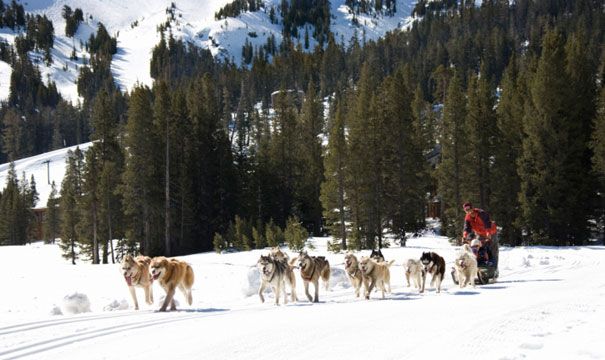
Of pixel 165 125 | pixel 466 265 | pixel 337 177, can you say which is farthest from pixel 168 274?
pixel 165 125

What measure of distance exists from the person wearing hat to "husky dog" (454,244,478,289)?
1.03m

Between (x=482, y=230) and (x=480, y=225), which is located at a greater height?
(x=480, y=225)

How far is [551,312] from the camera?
7211mm

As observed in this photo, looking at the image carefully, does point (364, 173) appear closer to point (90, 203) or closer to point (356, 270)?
point (356, 270)

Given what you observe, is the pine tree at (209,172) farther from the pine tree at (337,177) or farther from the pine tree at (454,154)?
the pine tree at (454,154)

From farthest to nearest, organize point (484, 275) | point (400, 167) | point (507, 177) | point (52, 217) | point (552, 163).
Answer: point (52, 217) < point (400, 167) < point (507, 177) < point (552, 163) < point (484, 275)

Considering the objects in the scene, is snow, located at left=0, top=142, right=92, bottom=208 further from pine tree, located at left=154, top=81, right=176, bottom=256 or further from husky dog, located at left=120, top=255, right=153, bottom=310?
husky dog, located at left=120, top=255, right=153, bottom=310

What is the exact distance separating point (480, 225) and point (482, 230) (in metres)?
0.15

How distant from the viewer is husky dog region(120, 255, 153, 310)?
9.88 metres

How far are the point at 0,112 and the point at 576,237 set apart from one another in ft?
565

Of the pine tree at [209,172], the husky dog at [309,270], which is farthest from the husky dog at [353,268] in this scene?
the pine tree at [209,172]

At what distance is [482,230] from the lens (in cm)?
1273

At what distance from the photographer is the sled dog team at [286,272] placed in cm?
948

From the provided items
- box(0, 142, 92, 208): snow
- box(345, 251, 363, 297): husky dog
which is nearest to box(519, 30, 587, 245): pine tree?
box(345, 251, 363, 297): husky dog
